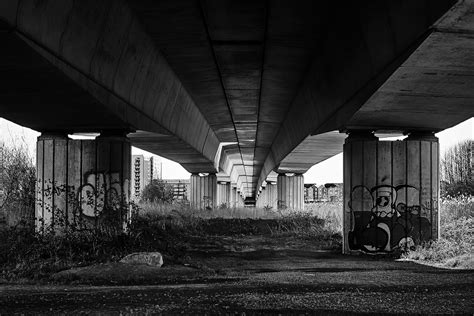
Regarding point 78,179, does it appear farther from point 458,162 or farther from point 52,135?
point 458,162

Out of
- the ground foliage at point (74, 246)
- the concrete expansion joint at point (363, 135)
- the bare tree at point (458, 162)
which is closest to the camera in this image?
the ground foliage at point (74, 246)

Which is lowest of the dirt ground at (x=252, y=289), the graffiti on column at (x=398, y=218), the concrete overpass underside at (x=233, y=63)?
the dirt ground at (x=252, y=289)

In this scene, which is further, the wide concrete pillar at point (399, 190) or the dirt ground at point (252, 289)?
the wide concrete pillar at point (399, 190)

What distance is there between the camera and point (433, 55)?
25.9 ft

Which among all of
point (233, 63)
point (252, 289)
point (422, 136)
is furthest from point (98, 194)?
point (422, 136)

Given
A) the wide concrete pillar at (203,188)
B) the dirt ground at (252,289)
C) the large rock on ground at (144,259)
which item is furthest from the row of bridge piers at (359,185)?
the wide concrete pillar at (203,188)

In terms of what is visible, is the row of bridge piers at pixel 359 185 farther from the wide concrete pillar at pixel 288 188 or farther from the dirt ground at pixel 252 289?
the wide concrete pillar at pixel 288 188

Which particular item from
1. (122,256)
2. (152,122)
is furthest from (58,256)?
(152,122)

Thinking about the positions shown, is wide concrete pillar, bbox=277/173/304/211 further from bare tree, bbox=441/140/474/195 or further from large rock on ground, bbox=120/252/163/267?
bare tree, bbox=441/140/474/195

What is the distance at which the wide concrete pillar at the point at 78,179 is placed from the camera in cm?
1473

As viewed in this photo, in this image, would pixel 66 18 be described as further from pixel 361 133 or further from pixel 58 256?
pixel 361 133

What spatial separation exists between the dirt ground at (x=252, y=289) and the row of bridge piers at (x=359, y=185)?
6.04 ft

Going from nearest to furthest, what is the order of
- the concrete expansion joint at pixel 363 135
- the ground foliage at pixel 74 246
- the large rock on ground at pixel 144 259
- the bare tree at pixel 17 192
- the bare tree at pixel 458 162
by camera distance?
the ground foliage at pixel 74 246 < the large rock on ground at pixel 144 259 < the concrete expansion joint at pixel 363 135 < the bare tree at pixel 17 192 < the bare tree at pixel 458 162

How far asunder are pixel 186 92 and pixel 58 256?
257 inches
